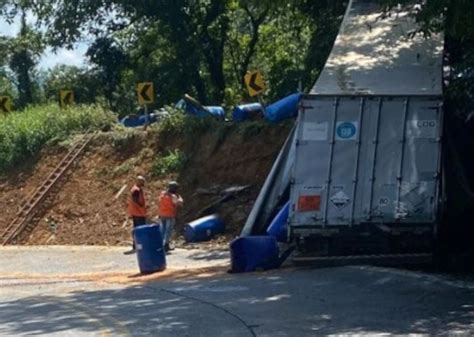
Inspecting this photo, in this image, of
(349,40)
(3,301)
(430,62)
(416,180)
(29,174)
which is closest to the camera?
(3,301)

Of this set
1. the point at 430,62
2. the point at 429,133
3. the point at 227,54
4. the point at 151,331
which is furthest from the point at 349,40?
the point at 227,54

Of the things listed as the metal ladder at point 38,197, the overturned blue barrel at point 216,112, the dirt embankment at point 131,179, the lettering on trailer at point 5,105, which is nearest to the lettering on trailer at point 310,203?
the dirt embankment at point 131,179

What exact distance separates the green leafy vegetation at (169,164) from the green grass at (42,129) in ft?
14.3

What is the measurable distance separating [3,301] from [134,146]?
16170 mm

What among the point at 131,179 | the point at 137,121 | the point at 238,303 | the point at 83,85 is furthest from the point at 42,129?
the point at 238,303

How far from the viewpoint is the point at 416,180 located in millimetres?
22250

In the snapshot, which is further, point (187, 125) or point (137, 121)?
point (137, 121)

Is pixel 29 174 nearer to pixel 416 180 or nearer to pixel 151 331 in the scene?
pixel 416 180

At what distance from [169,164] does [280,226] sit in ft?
31.3

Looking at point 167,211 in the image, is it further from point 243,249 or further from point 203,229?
point 243,249

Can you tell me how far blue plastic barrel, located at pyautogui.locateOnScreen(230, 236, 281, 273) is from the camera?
2247 cm

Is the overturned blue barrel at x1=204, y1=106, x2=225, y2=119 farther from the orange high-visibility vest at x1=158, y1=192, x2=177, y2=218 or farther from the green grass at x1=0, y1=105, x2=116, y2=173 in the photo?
the orange high-visibility vest at x1=158, y1=192, x2=177, y2=218

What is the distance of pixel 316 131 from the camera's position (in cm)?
2309

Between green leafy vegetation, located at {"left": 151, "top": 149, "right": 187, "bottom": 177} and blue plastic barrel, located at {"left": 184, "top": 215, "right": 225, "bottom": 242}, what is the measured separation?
4.32 meters
